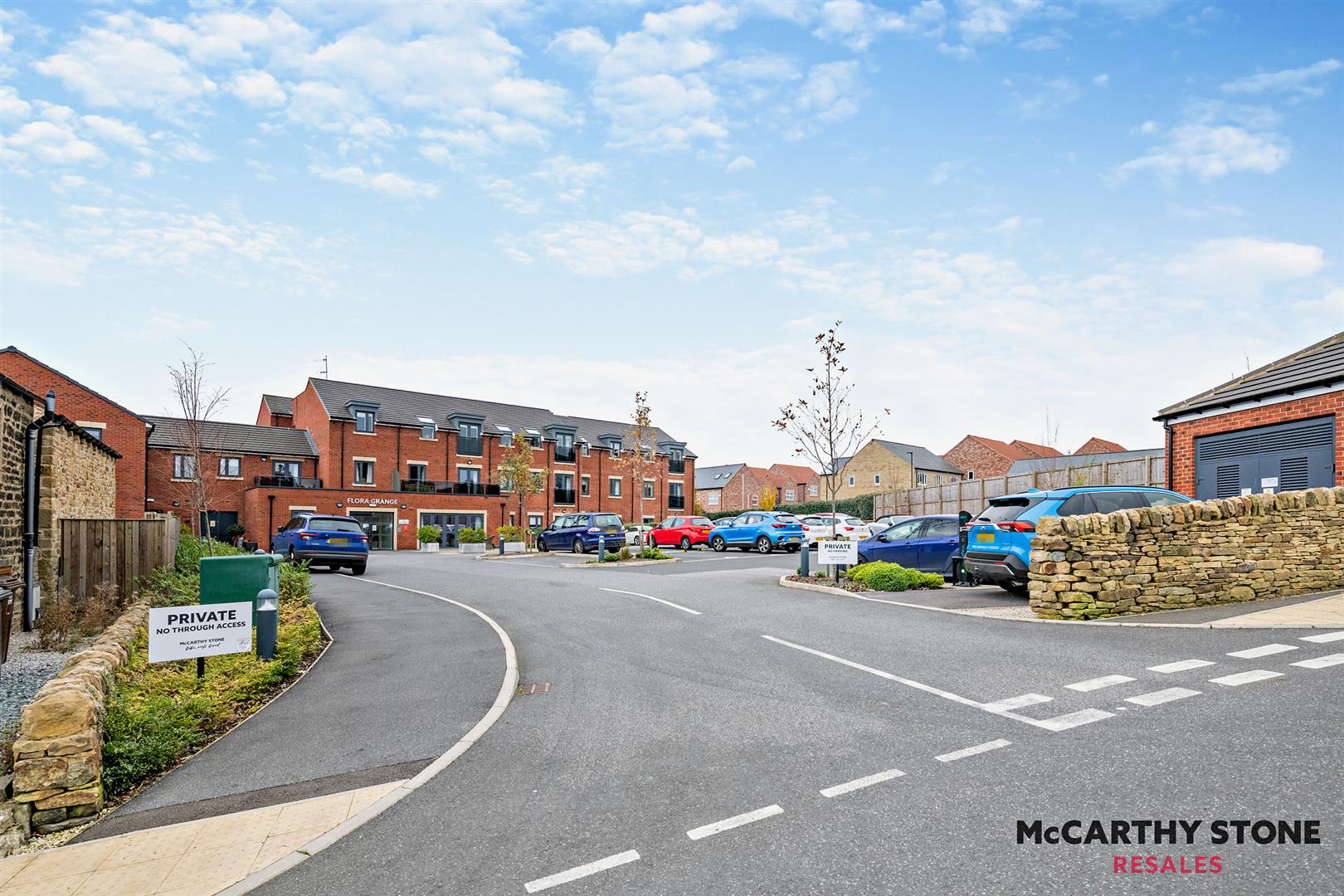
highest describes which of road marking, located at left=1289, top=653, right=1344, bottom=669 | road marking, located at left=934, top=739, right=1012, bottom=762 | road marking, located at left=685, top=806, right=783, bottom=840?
road marking, located at left=1289, top=653, right=1344, bottom=669

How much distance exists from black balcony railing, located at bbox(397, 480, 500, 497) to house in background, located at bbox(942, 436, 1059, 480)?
1629 inches

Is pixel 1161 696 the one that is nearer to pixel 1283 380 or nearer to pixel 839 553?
pixel 839 553

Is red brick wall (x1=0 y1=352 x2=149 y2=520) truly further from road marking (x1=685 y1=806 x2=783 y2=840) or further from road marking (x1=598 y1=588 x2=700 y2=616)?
road marking (x1=685 y1=806 x2=783 y2=840)

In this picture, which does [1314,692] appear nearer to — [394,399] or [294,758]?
[294,758]

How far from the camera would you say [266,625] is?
9023mm

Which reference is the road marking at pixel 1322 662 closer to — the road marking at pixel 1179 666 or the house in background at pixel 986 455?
the road marking at pixel 1179 666

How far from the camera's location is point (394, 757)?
5.93m

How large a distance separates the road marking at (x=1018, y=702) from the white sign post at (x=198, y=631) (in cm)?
670

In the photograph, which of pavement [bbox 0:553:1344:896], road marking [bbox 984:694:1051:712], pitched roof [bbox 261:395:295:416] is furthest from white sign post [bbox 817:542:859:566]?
pitched roof [bbox 261:395:295:416]

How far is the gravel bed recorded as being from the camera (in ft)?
23.0

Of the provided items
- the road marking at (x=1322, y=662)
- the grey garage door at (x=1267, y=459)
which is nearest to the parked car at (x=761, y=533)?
the grey garage door at (x=1267, y=459)

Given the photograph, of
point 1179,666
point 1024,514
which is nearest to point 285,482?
point 1024,514

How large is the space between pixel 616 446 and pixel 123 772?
182 feet

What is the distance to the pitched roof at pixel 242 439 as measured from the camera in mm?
43625
